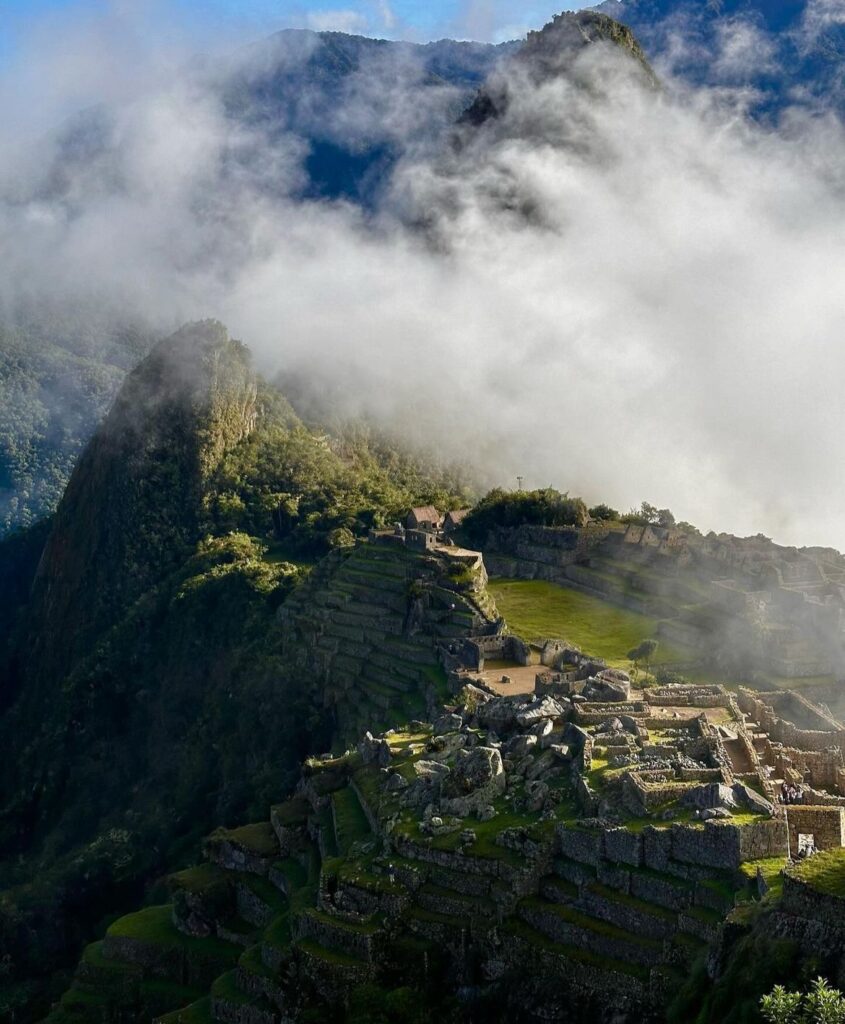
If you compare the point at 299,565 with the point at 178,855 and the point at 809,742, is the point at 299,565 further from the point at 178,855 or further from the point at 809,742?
the point at 809,742

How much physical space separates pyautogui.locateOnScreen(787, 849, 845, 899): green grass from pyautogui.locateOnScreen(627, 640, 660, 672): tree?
34.9 meters

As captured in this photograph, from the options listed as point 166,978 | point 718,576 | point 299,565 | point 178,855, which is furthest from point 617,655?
point 299,565

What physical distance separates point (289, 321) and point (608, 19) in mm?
68860

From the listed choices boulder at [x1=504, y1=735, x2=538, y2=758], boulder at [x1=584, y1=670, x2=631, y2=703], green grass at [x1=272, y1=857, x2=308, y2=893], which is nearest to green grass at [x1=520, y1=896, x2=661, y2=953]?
boulder at [x1=504, y1=735, x2=538, y2=758]

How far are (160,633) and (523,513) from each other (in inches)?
909

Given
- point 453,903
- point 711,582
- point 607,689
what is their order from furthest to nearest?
point 711,582 < point 607,689 < point 453,903

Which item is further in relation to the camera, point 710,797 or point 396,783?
point 396,783

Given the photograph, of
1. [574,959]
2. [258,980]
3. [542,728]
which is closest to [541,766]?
[542,728]

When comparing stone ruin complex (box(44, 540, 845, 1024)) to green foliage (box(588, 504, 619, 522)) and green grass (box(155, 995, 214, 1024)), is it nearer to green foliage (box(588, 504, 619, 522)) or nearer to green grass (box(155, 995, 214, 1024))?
green grass (box(155, 995, 214, 1024))

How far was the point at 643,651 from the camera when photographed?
55.3 meters

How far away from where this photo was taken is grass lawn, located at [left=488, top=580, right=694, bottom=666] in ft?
187

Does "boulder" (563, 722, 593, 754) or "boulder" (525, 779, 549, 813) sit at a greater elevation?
"boulder" (563, 722, 593, 754)

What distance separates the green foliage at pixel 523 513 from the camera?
85.1 metres

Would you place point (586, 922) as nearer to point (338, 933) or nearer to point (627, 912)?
point (627, 912)
